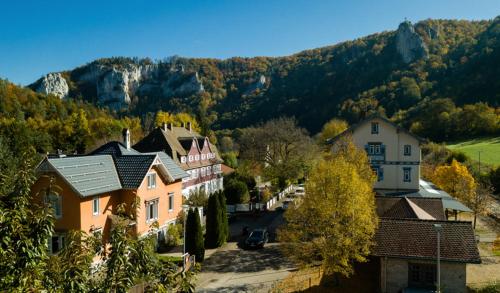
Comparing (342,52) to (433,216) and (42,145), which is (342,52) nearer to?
(42,145)

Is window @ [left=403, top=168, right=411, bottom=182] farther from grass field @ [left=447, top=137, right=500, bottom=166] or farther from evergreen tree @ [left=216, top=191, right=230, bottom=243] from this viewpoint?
grass field @ [left=447, top=137, right=500, bottom=166]

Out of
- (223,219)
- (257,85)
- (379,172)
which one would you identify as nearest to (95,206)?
(223,219)

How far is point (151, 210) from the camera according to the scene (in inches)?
1230

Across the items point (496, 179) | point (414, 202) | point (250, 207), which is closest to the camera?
point (414, 202)

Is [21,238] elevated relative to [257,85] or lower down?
lower down

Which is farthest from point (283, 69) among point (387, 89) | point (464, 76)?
point (464, 76)

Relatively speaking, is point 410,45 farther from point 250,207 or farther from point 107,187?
point 107,187

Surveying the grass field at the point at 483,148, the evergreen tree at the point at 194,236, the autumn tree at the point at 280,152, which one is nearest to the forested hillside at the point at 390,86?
the grass field at the point at 483,148

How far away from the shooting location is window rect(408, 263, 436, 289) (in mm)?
22453

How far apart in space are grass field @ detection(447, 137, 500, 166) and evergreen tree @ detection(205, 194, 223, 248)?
45250 mm

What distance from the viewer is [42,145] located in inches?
2798

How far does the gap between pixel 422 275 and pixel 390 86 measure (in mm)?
110570

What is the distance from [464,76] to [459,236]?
337 feet

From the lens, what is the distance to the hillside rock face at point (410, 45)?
14075 cm
